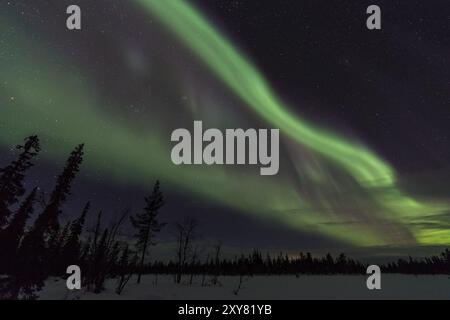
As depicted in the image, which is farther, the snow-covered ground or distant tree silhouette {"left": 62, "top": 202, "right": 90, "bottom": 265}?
distant tree silhouette {"left": 62, "top": 202, "right": 90, "bottom": 265}

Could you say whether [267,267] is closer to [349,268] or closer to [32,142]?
[349,268]

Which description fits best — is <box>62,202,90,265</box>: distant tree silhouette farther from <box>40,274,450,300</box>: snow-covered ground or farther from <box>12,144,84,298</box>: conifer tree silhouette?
<box>12,144,84,298</box>: conifer tree silhouette

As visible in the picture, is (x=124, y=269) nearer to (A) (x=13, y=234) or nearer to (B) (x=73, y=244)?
(A) (x=13, y=234)

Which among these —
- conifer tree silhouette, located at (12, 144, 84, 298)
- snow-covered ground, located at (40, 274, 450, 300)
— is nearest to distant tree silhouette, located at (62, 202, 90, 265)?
snow-covered ground, located at (40, 274, 450, 300)

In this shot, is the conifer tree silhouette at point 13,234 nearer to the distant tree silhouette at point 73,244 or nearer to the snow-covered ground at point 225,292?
the snow-covered ground at point 225,292

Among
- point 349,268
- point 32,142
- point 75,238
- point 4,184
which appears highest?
point 32,142

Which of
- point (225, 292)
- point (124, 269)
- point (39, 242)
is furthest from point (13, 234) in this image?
point (225, 292)
